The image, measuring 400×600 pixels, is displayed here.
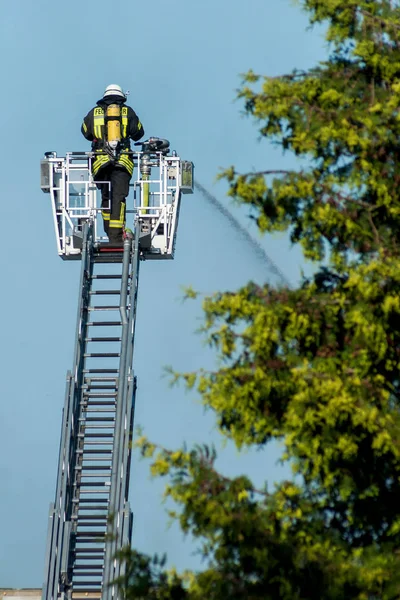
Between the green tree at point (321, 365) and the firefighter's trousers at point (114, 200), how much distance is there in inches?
379

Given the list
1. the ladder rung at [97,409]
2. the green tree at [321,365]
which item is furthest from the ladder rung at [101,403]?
the green tree at [321,365]

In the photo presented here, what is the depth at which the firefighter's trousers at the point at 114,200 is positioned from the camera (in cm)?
2416

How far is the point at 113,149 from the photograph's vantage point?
2431 centimetres

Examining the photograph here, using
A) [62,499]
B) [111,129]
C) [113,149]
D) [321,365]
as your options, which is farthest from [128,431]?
[321,365]

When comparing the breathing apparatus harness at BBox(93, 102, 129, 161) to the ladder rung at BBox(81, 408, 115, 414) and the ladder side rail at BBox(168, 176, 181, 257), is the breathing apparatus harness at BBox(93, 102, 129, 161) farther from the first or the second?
the ladder rung at BBox(81, 408, 115, 414)

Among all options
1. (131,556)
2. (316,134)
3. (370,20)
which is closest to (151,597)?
(131,556)

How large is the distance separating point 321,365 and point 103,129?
11533mm

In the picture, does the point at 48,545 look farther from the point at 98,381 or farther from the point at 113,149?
the point at 113,149

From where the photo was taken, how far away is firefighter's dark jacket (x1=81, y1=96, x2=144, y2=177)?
24.3 metres

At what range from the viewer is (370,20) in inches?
581

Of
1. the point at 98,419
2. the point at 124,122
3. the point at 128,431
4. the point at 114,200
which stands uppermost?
the point at 124,122

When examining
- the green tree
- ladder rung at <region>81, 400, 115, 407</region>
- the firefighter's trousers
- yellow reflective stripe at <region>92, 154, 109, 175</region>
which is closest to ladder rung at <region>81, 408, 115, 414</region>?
ladder rung at <region>81, 400, 115, 407</region>

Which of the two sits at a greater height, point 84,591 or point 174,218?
point 174,218

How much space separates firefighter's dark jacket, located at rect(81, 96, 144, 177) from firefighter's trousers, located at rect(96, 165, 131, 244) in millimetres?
110
